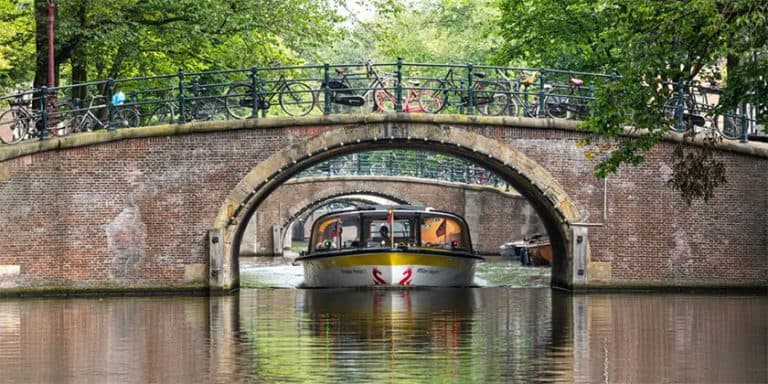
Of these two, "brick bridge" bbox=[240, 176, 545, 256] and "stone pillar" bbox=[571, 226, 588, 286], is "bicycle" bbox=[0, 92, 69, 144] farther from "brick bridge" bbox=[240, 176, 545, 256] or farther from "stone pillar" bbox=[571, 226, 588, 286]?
"brick bridge" bbox=[240, 176, 545, 256]

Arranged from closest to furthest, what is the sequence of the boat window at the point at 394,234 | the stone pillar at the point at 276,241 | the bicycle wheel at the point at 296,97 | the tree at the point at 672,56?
the tree at the point at 672,56, the bicycle wheel at the point at 296,97, the boat window at the point at 394,234, the stone pillar at the point at 276,241

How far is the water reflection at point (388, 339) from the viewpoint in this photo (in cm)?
1200

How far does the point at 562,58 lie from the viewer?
29562 millimetres

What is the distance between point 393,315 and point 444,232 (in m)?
8.55

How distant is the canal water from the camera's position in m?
12.0

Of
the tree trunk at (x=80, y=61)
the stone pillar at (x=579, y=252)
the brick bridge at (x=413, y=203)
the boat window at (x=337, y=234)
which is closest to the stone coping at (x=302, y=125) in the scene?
the stone pillar at (x=579, y=252)

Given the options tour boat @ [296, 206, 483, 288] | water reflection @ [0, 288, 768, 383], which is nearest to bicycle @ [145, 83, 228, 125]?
water reflection @ [0, 288, 768, 383]

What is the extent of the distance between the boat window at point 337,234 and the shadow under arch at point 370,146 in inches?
118

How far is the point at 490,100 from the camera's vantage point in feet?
76.9

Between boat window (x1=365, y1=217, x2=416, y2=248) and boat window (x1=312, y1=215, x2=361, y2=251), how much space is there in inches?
10.8

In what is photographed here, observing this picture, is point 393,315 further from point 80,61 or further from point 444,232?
point 80,61

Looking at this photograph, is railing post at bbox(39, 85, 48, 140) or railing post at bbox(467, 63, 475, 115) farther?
railing post at bbox(467, 63, 475, 115)

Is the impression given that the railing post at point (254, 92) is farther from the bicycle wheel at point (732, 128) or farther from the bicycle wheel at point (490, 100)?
the bicycle wheel at point (732, 128)

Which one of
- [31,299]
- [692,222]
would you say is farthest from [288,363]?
[692,222]
